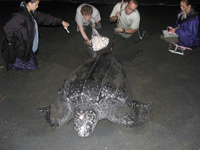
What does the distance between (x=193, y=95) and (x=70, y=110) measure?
2.04 meters

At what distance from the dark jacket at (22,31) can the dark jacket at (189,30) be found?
269 cm

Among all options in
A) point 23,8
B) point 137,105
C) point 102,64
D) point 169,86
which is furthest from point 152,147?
point 23,8

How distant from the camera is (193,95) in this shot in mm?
2506

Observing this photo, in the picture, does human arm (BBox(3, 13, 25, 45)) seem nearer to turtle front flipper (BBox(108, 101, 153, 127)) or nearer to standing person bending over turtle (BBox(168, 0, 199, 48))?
turtle front flipper (BBox(108, 101, 153, 127))

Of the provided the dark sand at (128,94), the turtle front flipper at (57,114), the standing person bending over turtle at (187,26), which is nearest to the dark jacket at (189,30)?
the standing person bending over turtle at (187,26)

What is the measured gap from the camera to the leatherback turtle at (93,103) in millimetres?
1968

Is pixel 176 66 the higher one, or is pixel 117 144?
pixel 176 66

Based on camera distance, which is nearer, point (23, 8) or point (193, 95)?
point (23, 8)

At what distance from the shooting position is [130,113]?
2240mm

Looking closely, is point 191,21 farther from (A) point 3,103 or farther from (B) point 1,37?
(B) point 1,37

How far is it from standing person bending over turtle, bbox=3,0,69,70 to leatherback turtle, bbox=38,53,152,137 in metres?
0.91

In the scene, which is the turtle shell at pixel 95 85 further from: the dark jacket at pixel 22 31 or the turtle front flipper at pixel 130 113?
the dark jacket at pixel 22 31

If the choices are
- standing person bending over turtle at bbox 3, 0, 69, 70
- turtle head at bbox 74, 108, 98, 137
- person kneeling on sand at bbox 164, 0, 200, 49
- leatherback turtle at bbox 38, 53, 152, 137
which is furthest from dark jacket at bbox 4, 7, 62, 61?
person kneeling on sand at bbox 164, 0, 200, 49

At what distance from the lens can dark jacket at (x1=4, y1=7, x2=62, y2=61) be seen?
214cm
